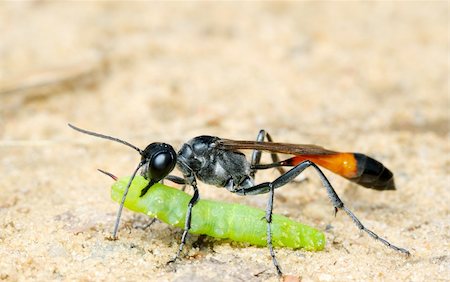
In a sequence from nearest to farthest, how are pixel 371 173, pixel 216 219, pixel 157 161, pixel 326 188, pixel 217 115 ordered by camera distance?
pixel 157 161 < pixel 216 219 < pixel 326 188 < pixel 371 173 < pixel 217 115

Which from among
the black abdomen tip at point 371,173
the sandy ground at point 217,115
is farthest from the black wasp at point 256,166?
the sandy ground at point 217,115

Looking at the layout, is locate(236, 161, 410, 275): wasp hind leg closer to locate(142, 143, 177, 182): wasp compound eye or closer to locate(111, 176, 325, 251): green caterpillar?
locate(111, 176, 325, 251): green caterpillar

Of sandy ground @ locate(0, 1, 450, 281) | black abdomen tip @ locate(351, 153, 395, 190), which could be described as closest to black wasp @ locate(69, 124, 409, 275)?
black abdomen tip @ locate(351, 153, 395, 190)

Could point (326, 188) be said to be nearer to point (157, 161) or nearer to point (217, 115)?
point (157, 161)

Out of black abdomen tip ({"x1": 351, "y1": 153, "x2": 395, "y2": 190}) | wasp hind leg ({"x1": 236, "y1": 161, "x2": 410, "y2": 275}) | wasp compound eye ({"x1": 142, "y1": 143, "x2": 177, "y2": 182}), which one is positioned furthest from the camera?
black abdomen tip ({"x1": 351, "y1": 153, "x2": 395, "y2": 190})

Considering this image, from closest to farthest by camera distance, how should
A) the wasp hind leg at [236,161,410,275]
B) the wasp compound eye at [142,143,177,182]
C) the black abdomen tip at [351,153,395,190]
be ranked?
1. the wasp compound eye at [142,143,177,182]
2. the wasp hind leg at [236,161,410,275]
3. the black abdomen tip at [351,153,395,190]

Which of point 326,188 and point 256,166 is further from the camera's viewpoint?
point 256,166

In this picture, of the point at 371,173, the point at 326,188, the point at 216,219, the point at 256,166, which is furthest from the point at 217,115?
the point at 216,219
